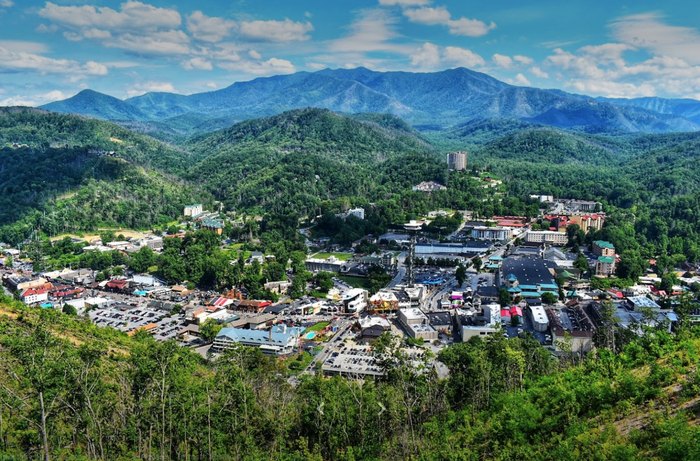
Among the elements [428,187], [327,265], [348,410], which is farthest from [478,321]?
[428,187]

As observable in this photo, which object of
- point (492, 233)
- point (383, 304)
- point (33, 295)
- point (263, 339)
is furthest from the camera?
point (492, 233)

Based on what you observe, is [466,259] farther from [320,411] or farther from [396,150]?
[396,150]

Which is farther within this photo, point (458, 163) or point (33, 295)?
point (458, 163)

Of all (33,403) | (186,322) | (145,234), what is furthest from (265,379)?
(145,234)

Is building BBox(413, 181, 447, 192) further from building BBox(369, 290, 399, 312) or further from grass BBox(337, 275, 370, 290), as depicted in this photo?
building BBox(369, 290, 399, 312)

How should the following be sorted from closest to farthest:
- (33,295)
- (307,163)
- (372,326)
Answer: (372,326), (33,295), (307,163)

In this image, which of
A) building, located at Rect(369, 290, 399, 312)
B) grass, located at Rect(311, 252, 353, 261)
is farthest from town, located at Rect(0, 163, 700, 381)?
grass, located at Rect(311, 252, 353, 261)

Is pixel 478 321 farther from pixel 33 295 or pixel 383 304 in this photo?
pixel 33 295
